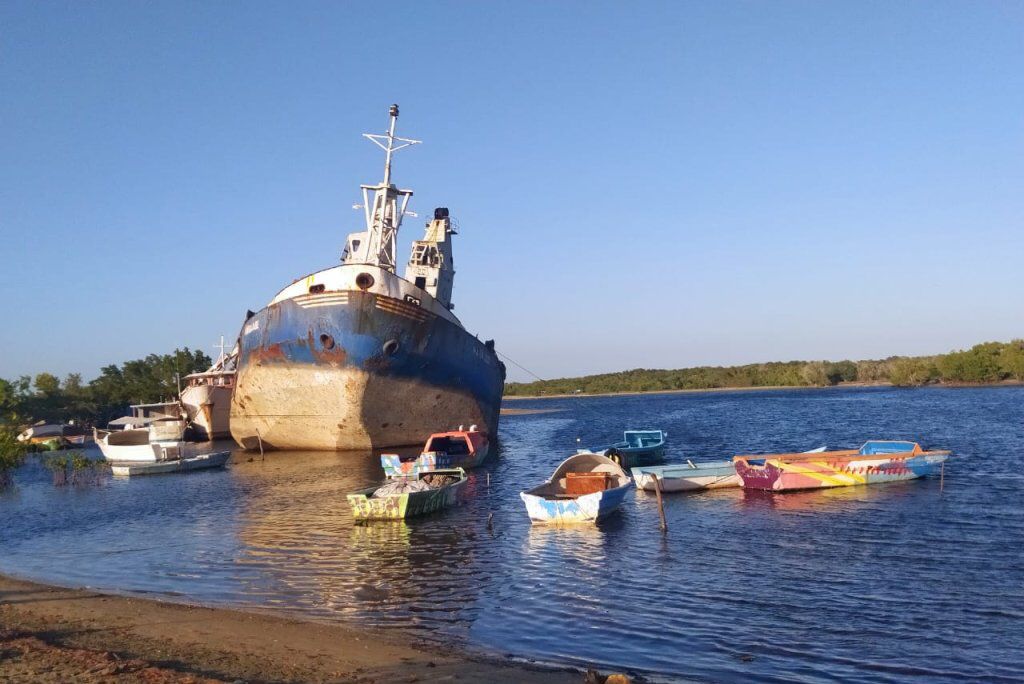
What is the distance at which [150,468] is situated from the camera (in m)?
34.6

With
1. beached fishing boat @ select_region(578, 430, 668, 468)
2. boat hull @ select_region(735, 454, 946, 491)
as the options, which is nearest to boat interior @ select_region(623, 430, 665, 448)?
beached fishing boat @ select_region(578, 430, 668, 468)

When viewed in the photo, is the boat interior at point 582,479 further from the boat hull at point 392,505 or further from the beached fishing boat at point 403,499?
the boat hull at point 392,505

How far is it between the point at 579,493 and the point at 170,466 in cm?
2271

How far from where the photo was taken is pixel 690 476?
985 inches

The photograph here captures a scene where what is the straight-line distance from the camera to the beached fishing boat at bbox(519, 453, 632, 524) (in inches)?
742

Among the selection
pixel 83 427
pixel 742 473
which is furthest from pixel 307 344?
pixel 83 427

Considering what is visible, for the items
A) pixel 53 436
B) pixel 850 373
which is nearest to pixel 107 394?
pixel 53 436

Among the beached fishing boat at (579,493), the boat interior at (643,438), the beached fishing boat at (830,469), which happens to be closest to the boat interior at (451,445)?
the boat interior at (643,438)

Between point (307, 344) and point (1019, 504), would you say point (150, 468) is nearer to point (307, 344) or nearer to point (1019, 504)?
point (307, 344)

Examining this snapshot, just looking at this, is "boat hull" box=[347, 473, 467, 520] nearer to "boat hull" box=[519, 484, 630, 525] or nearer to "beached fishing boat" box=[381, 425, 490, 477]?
"boat hull" box=[519, 484, 630, 525]

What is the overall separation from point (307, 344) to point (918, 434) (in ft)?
111

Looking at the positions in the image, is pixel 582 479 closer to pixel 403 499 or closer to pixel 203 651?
pixel 403 499

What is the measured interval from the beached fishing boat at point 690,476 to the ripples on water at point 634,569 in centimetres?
60

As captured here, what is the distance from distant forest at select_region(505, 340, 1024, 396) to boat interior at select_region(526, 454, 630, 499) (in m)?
111
